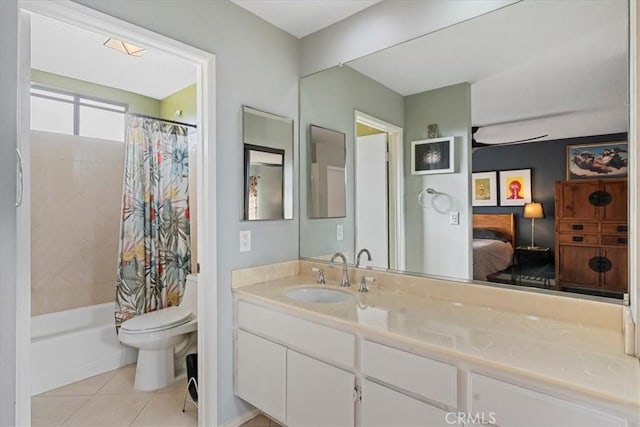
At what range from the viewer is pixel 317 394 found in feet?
5.08

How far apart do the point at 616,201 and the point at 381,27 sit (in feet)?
4.83

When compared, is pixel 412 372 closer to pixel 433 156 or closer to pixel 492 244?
pixel 492 244

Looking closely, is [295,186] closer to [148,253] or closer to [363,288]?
[363,288]

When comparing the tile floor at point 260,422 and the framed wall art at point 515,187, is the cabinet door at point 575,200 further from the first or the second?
the tile floor at point 260,422

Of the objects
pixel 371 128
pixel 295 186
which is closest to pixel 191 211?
pixel 295 186

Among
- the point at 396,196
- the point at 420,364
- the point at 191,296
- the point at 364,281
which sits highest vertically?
the point at 396,196

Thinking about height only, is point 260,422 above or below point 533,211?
below

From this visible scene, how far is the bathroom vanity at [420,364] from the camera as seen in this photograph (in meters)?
0.98

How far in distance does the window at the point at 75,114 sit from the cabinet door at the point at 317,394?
10.3 ft

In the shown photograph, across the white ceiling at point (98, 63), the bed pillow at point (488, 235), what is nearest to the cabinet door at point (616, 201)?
the bed pillow at point (488, 235)

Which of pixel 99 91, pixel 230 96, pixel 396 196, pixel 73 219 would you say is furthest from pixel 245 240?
pixel 99 91

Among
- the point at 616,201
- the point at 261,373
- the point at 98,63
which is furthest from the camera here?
the point at 98,63

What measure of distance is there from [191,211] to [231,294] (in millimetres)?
1409

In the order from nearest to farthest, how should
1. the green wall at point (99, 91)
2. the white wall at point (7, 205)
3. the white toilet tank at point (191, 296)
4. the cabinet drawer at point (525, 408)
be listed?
the white wall at point (7, 205), the cabinet drawer at point (525, 408), the white toilet tank at point (191, 296), the green wall at point (99, 91)
